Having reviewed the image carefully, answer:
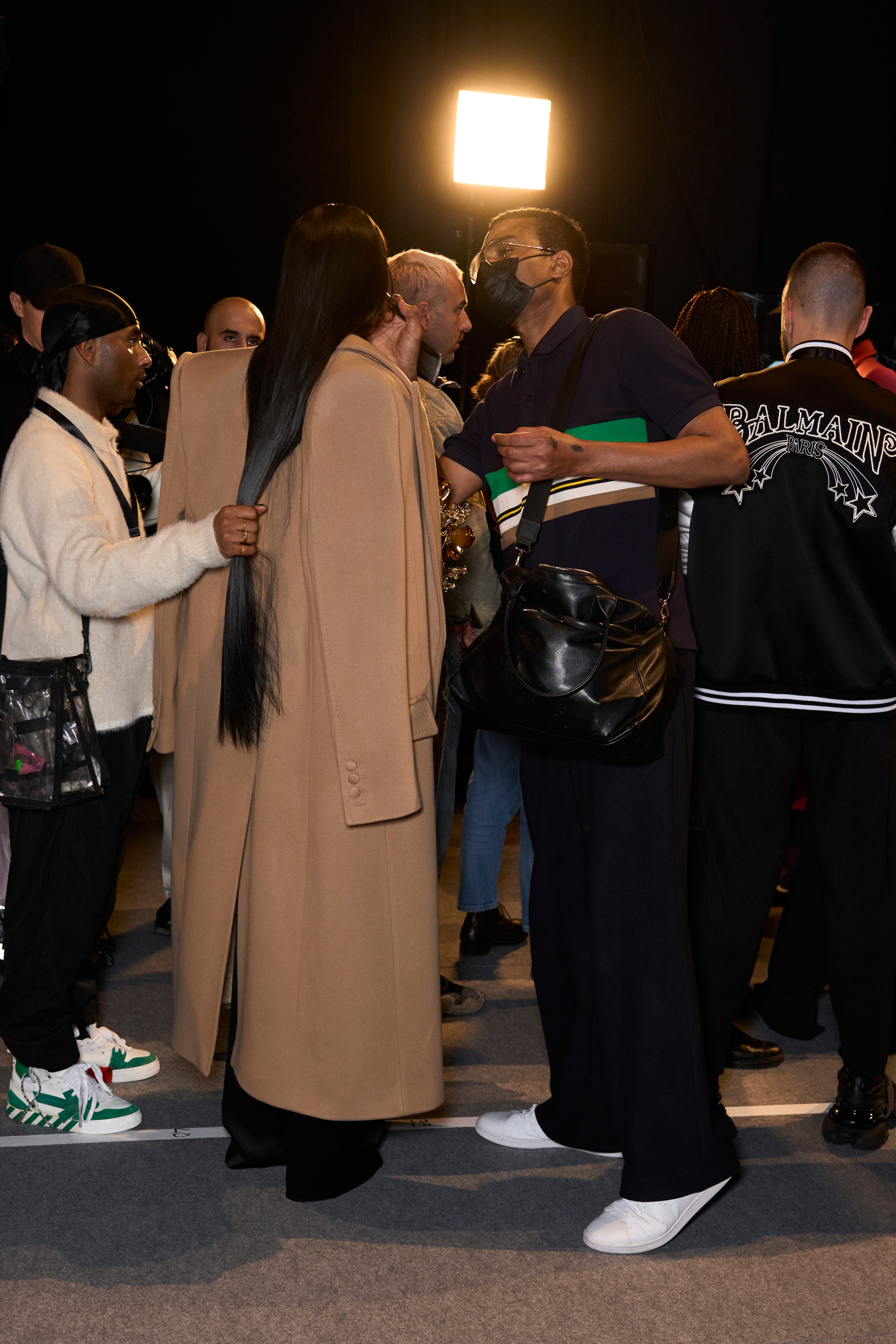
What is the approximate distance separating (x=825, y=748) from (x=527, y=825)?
24.3 inches

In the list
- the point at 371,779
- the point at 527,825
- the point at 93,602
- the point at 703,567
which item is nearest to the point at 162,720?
the point at 93,602

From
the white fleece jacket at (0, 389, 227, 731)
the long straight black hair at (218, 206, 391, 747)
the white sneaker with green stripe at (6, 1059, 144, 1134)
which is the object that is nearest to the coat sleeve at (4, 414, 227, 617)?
the white fleece jacket at (0, 389, 227, 731)

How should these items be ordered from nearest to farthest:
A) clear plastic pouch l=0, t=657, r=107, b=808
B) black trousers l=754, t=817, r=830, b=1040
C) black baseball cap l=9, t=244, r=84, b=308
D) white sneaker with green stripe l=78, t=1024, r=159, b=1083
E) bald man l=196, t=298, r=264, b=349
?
clear plastic pouch l=0, t=657, r=107, b=808 → white sneaker with green stripe l=78, t=1024, r=159, b=1083 → black trousers l=754, t=817, r=830, b=1040 → black baseball cap l=9, t=244, r=84, b=308 → bald man l=196, t=298, r=264, b=349

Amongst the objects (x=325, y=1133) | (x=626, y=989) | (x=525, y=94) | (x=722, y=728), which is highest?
(x=525, y=94)

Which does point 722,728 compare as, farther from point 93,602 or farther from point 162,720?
point 93,602

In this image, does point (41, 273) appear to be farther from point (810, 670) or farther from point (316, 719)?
point (810, 670)

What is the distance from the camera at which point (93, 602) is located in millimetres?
1820

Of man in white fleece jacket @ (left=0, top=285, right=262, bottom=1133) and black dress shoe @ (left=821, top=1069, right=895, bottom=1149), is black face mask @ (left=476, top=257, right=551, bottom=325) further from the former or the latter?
black dress shoe @ (left=821, top=1069, right=895, bottom=1149)

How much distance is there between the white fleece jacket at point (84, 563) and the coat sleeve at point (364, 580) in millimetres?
235

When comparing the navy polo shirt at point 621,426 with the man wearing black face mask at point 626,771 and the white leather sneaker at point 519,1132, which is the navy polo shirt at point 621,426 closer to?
the man wearing black face mask at point 626,771

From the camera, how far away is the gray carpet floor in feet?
5.05

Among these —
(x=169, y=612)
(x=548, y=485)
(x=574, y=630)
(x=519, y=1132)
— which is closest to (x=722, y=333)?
(x=548, y=485)

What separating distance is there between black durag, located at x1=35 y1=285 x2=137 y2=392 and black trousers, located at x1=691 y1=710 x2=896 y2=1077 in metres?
1.32

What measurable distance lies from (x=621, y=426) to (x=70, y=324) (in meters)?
1.02
